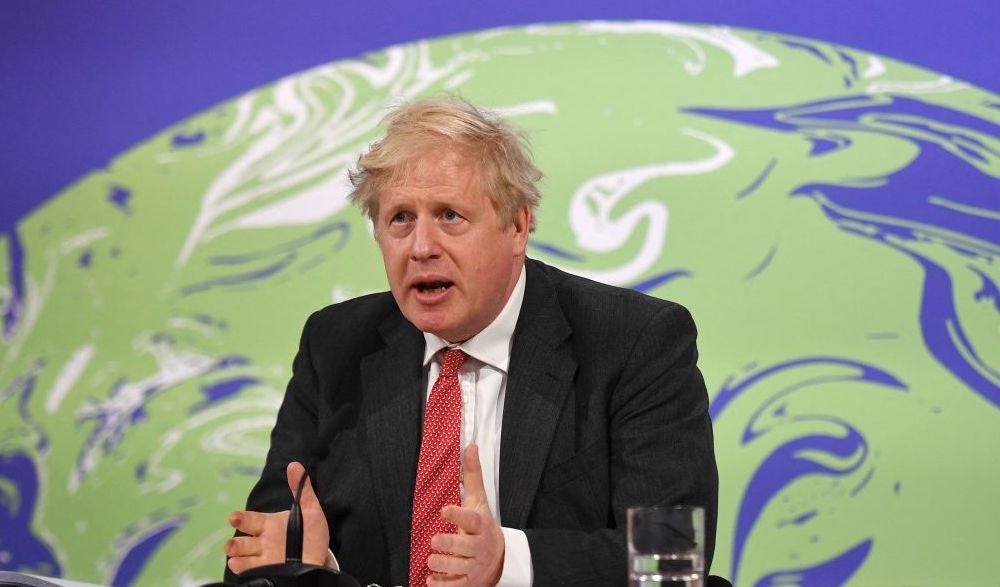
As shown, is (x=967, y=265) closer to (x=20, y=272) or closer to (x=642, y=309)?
(x=642, y=309)

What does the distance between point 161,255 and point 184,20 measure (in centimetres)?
71

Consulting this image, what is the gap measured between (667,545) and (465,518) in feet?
1.39

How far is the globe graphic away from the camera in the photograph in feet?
9.69

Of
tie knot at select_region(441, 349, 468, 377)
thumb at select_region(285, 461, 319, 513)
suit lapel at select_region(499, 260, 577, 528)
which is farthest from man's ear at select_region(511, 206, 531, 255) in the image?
thumb at select_region(285, 461, 319, 513)

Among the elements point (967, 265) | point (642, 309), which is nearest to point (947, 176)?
point (967, 265)

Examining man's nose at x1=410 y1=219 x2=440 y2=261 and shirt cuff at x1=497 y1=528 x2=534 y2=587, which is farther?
man's nose at x1=410 y1=219 x2=440 y2=261

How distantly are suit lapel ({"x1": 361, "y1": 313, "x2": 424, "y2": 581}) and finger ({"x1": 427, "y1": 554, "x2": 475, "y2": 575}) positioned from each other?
17.3 inches

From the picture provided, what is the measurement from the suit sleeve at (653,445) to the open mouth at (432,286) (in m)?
0.36

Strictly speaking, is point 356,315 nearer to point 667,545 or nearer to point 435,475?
point 435,475

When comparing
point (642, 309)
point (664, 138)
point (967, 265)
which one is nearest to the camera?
point (642, 309)

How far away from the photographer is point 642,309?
2.31 m

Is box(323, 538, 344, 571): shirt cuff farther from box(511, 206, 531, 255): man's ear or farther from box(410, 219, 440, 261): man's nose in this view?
box(511, 206, 531, 255): man's ear

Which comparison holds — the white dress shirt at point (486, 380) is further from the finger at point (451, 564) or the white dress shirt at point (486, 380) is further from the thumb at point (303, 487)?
the finger at point (451, 564)

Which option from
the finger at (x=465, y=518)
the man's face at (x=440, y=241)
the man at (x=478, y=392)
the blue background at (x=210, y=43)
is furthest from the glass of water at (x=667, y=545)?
→ the blue background at (x=210, y=43)
